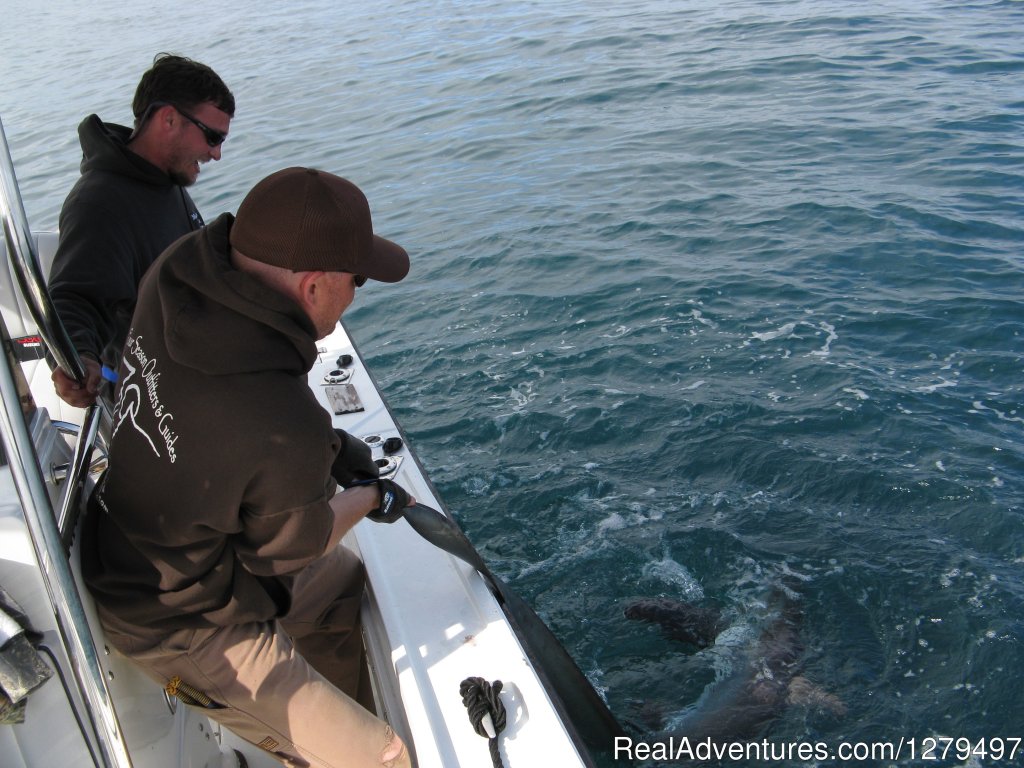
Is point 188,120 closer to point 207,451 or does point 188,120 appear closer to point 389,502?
point 389,502

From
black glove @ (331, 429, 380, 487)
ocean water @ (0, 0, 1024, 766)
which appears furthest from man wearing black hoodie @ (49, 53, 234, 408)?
ocean water @ (0, 0, 1024, 766)

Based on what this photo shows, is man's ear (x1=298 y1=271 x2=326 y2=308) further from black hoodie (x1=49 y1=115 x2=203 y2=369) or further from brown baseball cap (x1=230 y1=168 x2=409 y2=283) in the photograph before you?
black hoodie (x1=49 y1=115 x2=203 y2=369)

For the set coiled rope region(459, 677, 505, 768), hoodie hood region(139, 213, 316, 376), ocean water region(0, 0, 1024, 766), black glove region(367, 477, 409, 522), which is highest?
hoodie hood region(139, 213, 316, 376)

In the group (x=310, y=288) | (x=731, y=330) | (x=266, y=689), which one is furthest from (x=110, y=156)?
(x=731, y=330)

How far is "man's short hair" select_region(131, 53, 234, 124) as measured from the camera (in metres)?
3.41

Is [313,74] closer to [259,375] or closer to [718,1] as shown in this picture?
[718,1]

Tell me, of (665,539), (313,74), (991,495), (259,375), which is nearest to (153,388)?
(259,375)

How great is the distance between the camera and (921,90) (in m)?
10.2

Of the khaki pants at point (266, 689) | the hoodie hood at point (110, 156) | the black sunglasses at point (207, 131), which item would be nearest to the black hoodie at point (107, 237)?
the hoodie hood at point (110, 156)

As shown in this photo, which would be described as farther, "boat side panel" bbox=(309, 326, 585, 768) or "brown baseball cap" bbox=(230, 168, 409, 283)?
"boat side panel" bbox=(309, 326, 585, 768)

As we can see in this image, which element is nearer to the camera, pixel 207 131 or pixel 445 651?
pixel 445 651

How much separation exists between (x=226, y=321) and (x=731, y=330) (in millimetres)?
5056

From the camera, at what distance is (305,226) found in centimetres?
200

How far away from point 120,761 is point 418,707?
1000 millimetres
